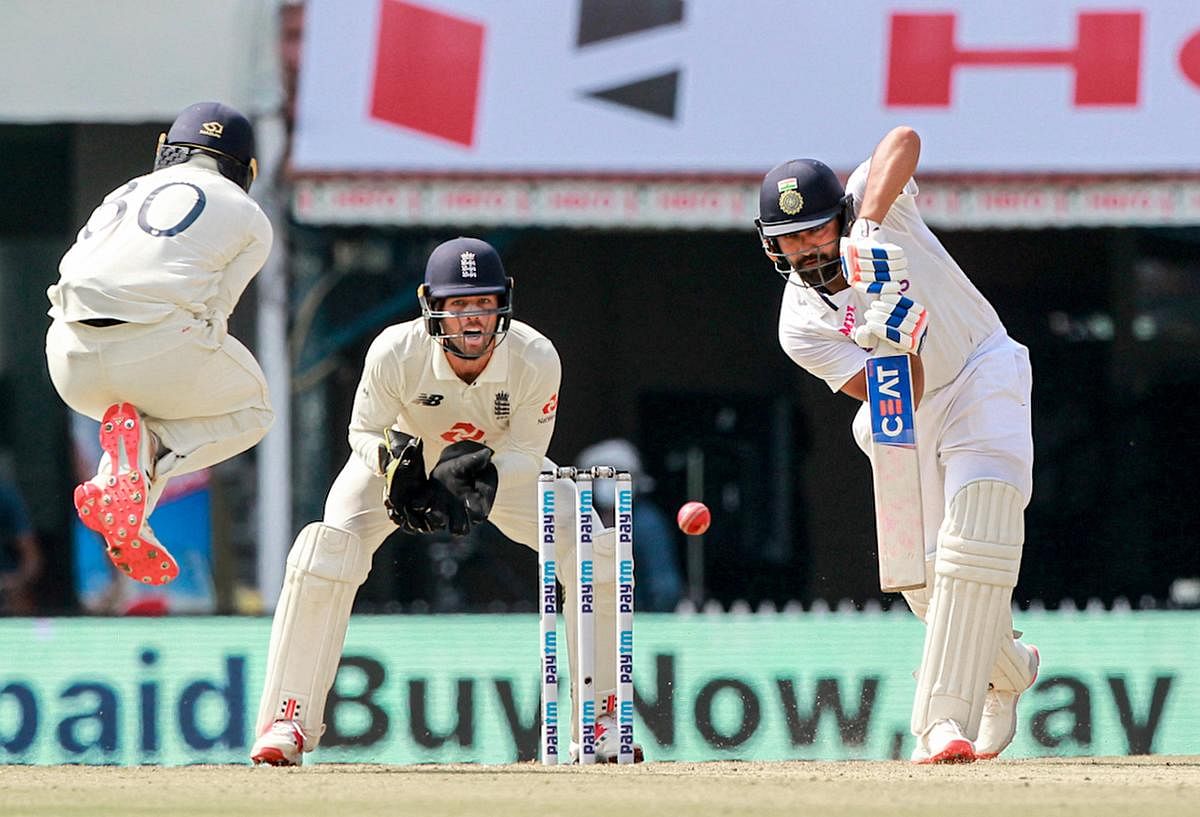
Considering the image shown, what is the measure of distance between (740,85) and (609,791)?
581 centimetres

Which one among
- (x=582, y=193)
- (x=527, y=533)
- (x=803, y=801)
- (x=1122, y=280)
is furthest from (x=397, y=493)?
(x=1122, y=280)

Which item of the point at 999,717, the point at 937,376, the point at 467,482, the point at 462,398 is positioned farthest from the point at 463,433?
the point at 999,717

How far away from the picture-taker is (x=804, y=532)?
37.4ft

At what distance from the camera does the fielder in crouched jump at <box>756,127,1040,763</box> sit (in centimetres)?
578

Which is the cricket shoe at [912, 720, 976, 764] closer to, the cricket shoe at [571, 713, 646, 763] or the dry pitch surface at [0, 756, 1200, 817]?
the dry pitch surface at [0, 756, 1200, 817]

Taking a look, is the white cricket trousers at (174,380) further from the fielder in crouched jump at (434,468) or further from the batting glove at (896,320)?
the batting glove at (896,320)

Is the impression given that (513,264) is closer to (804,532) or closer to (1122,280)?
(804,532)

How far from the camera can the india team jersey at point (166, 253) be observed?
5.85m

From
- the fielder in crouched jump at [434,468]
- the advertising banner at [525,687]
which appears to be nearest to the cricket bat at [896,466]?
the fielder in crouched jump at [434,468]

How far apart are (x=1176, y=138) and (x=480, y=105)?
10.4 ft

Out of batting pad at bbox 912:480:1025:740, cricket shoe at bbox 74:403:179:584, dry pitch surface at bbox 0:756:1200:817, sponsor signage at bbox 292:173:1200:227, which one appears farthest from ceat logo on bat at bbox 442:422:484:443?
sponsor signage at bbox 292:173:1200:227

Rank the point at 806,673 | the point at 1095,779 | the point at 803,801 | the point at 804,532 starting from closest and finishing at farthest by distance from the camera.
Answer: the point at 803,801 → the point at 1095,779 → the point at 806,673 → the point at 804,532

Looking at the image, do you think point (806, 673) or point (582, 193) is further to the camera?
point (582, 193)

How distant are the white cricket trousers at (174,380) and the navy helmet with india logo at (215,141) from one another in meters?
0.50
